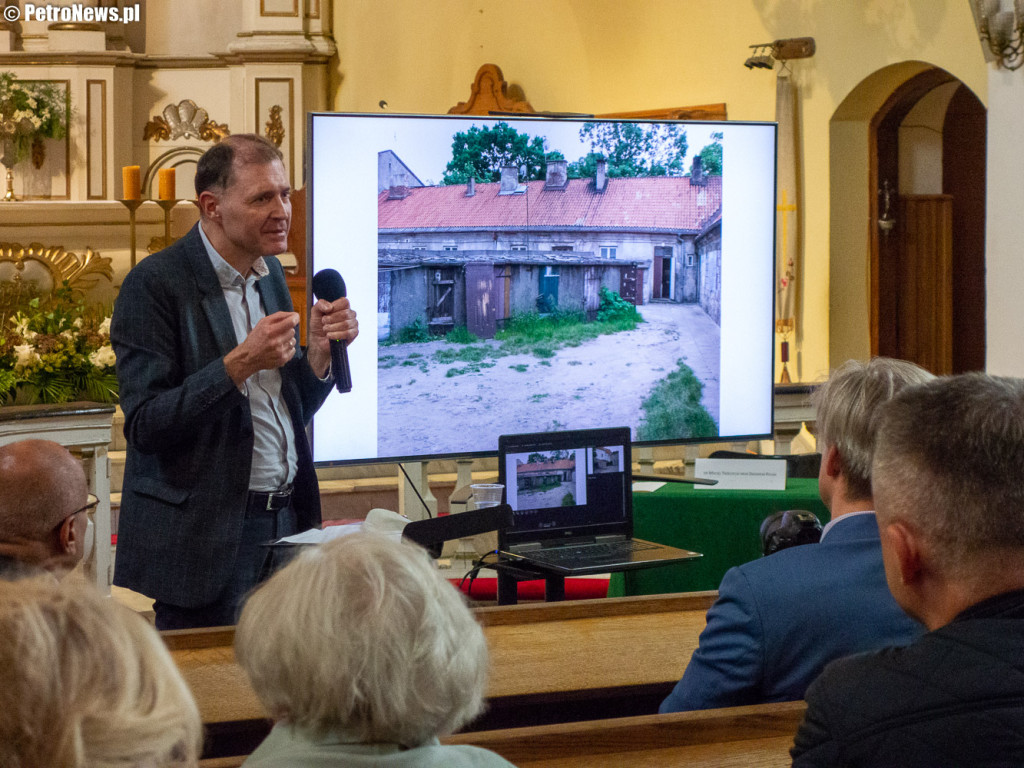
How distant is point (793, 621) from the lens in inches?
66.9

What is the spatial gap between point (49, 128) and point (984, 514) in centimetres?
848

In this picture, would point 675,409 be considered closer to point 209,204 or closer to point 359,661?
point 209,204

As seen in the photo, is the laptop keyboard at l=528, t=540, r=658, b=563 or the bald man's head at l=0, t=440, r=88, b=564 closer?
the bald man's head at l=0, t=440, r=88, b=564

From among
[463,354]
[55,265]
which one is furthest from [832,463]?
[55,265]

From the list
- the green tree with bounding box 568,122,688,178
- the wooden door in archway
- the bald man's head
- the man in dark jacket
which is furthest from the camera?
the wooden door in archway

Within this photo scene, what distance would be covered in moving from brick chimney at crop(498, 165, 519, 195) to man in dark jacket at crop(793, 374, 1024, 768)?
2.27 meters

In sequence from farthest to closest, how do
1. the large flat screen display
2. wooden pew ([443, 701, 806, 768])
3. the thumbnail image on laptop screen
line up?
the large flat screen display < the thumbnail image on laptop screen < wooden pew ([443, 701, 806, 768])

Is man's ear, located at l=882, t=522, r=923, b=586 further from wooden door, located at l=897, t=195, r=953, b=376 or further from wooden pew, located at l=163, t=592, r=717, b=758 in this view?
wooden door, located at l=897, t=195, r=953, b=376

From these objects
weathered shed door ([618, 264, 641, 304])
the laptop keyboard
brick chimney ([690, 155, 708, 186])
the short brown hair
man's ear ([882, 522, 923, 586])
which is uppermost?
brick chimney ([690, 155, 708, 186])

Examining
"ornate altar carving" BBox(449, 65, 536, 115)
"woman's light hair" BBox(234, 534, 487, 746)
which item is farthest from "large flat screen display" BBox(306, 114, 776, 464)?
"ornate altar carving" BBox(449, 65, 536, 115)

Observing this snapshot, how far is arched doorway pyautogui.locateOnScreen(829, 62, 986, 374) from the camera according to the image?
24.0 feet

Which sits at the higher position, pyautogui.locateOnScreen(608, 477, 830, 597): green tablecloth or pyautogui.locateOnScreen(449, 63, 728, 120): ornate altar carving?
pyautogui.locateOnScreen(449, 63, 728, 120): ornate altar carving

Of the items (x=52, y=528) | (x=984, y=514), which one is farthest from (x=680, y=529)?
(x=984, y=514)

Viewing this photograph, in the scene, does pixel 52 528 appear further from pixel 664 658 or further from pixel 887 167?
pixel 887 167
